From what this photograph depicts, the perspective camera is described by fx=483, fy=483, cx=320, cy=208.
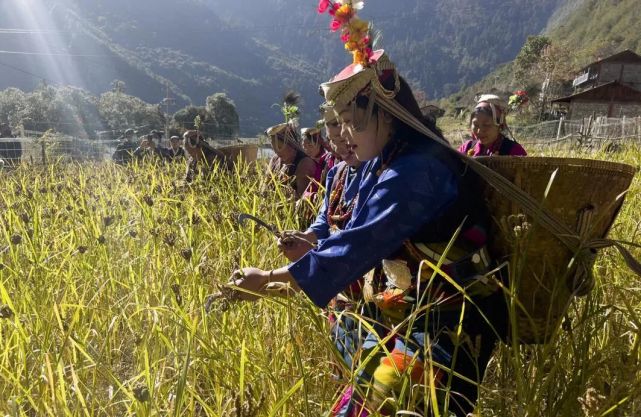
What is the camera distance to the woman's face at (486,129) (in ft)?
9.93

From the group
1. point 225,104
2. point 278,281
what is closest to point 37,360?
point 278,281

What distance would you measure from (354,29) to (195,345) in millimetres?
841

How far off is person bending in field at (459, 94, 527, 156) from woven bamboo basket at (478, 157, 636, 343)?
2.00m

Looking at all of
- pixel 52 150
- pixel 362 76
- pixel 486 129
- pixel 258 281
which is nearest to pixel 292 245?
pixel 258 281

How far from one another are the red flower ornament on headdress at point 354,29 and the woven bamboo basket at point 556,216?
0.38m

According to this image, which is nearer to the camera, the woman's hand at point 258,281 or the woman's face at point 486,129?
the woman's hand at point 258,281

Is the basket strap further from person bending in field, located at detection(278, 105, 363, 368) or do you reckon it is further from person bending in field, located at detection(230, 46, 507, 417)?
person bending in field, located at detection(278, 105, 363, 368)

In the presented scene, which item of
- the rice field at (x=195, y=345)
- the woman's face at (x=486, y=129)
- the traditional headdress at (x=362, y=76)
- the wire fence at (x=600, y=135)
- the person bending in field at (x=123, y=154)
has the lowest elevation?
the person bending in field at (x=123, y=154)

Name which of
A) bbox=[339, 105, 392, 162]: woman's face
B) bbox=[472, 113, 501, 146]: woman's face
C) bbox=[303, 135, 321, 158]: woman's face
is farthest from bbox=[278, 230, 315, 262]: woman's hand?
bbox=[303, 135, 321, 158]: woman's face

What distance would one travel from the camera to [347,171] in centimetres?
168

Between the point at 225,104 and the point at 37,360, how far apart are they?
50489 millimetres

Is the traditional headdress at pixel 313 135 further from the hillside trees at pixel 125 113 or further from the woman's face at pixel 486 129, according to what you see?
the hillside trees at pixel 125 113

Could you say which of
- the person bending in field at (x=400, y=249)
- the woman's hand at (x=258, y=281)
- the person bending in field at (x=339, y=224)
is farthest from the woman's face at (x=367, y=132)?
the woman's hand at (x=258, y=281)

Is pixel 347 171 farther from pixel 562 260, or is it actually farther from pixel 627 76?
pixel 627 76
